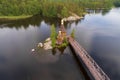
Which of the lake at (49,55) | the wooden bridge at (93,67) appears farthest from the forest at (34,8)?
the wooden bridge at (93,67)

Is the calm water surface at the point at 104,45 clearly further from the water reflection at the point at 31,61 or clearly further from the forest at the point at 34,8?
the forest at the point at 34,8

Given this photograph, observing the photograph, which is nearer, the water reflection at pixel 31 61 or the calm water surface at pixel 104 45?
the water reflection at pixel 31 61

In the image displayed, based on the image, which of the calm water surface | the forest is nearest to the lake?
the calm water surface

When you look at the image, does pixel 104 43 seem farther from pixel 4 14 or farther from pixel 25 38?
pixel 4 14

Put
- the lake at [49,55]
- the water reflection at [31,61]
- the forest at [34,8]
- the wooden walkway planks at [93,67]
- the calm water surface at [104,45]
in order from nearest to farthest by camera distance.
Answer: the wooden walkway planks at [93,67], the water reflection at [31,61], the lake at [49,55], the calm water surface at [104,45], the forest at [34,8]

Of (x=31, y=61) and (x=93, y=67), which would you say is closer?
(x=93, y=67)

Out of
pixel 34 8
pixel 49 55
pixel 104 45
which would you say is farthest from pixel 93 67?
pixel 34 8

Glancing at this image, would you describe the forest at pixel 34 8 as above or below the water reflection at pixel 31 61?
above

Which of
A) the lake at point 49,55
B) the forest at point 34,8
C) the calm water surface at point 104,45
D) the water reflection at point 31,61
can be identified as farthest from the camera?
the forest at point 34,8

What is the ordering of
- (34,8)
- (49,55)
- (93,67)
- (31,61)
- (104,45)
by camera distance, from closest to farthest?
1. (93,67)
2. (31,61)
3. (49,55)
4. (104,45)
5. (34,8)

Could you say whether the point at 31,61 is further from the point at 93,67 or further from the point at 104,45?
the point at 104,45
